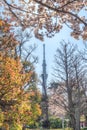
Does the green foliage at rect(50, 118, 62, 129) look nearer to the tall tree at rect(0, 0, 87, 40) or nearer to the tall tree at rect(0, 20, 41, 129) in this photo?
the tall tree at rect(0, 20, 41, 129)

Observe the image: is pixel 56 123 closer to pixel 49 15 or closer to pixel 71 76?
pixel 71 76

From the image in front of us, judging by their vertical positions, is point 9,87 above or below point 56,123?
above

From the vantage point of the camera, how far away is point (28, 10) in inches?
482

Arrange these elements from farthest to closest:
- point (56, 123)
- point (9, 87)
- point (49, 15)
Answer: point (56, 123) < point (9, 87) < point (49, 15)

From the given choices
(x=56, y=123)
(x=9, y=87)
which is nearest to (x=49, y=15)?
(x=9, y=87)

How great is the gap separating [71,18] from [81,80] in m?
25.9

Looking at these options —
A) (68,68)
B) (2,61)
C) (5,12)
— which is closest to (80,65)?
(68,68)

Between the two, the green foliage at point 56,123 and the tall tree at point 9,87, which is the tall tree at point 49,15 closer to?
the tall tree at point 9,87

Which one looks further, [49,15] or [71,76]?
[71,76]

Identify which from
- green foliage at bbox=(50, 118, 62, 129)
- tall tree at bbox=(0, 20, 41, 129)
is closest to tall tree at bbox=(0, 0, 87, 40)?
tall tree at bbox=(0, 20, 41, 129)

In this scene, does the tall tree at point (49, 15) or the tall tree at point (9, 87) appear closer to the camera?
the tall tree at point (49, 15)

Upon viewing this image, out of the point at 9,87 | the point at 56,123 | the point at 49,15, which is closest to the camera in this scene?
the point at 49,15

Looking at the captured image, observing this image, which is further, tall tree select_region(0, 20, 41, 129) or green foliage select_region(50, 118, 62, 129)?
green foliage select_region(50, 118, 62, 129)

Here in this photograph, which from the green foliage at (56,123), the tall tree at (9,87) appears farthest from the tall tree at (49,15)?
the green foliage at (56,123)
